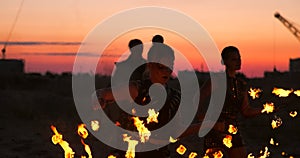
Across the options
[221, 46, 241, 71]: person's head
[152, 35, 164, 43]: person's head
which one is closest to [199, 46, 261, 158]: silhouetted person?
[221, 46, 241, 71]: person's head

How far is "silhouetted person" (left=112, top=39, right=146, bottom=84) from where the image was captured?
6980 millimetres

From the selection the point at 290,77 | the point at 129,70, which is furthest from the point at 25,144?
the point at 290,77

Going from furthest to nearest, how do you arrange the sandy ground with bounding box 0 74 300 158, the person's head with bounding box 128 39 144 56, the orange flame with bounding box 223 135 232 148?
the sandy ground with bounding box 0 74 300 158 < the person's head with bounding box 128 39 144 56 < the orange flame with bounding box 223 135 232 148

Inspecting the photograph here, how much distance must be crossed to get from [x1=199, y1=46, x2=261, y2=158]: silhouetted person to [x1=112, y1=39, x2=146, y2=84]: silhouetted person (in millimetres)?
972

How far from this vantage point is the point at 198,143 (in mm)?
17094

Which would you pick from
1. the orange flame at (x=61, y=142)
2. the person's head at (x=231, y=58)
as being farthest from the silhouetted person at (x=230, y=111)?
the orange flame at (x=61, y=142)

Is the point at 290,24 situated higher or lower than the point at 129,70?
lower

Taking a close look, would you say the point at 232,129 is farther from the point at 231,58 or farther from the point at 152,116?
the point at 152,116

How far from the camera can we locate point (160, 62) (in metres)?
5.14

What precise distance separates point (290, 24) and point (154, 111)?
92.2 meters

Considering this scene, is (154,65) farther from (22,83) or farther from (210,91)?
(22,83)

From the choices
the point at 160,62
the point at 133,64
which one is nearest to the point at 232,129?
the point at 133,64

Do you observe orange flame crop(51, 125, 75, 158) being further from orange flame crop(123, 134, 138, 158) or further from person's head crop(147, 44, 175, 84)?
person's head crop(147, 44, 175, 84)

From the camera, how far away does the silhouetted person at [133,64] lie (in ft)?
22.9
